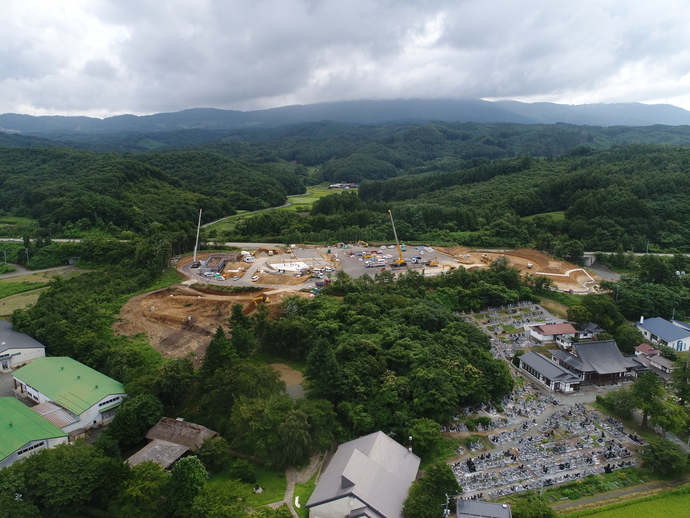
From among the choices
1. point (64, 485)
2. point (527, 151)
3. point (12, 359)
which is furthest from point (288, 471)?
point (527, 151)

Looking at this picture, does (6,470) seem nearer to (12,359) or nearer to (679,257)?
(12,359)

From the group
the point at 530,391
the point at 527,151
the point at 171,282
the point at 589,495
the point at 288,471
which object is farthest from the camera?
the point at 527,151

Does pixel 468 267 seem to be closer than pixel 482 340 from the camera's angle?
No

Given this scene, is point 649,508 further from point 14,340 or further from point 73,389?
point 14,340

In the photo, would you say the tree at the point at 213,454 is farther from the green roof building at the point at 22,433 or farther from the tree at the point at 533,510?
the tree at the point at 533,510

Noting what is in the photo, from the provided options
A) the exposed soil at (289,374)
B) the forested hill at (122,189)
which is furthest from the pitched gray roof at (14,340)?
the forested hill at (122,189)
